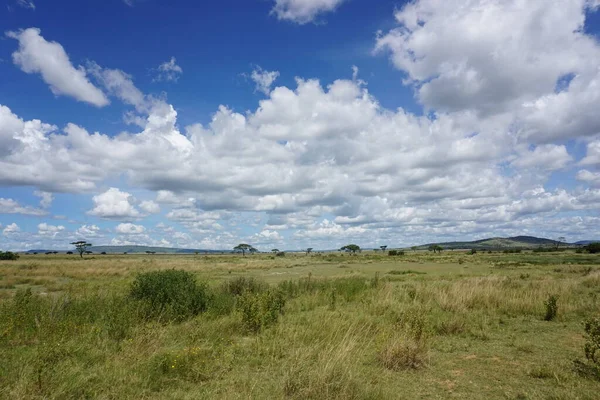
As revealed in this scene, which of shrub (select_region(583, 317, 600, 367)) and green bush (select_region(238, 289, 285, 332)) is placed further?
green bush (select_region(238, 289, 285, 332))

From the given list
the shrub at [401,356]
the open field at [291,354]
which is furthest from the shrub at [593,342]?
the shrub at [401,356]

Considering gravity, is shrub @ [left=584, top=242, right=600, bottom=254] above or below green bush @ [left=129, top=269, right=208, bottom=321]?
above

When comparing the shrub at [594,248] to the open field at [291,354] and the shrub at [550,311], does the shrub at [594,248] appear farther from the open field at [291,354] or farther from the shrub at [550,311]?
the shrub at [550,311]

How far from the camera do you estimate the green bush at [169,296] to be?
1130 centimetres

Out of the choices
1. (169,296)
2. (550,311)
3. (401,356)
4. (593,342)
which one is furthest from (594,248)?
(169,296)

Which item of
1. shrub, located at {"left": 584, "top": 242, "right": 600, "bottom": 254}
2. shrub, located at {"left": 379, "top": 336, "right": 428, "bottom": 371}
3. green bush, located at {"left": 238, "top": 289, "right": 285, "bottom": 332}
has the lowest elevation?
shrub, located at {"left": 379, "top": 336, "right": 428, "bottom": 371}

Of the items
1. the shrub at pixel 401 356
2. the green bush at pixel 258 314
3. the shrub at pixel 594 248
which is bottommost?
the shrub at pixel 401 356

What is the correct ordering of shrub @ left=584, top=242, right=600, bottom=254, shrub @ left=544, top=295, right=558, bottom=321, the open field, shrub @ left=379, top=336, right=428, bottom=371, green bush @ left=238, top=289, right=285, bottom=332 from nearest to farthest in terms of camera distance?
the open field
shrub @ left=379, top=336, right=428, bottom=371
green bush @ left=238, top=289, right=285, bottom=332
shrub @ left=544, top=295, right=558, bottom=321
shrub @ left=584, top=242, right=600, bottom=254

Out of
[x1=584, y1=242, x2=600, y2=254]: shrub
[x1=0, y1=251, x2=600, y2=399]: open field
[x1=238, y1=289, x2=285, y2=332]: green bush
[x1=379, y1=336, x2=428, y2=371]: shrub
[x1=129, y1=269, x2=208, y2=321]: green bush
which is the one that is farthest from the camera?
[x1=584, y1=242, x2=600, y2=254]: shrub

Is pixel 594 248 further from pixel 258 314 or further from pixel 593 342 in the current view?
pixel 258 314

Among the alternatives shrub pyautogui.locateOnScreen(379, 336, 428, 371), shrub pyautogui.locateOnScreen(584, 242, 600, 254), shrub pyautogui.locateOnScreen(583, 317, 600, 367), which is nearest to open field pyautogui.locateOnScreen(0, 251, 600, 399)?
shrub pyautogui.locateOnScreen(379, 336, 428, 371)

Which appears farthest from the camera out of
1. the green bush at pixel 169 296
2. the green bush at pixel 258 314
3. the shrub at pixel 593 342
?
the green bush at pixel 169 296

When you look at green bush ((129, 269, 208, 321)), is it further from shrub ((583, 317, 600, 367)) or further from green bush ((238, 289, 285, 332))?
shrub ((583, 317, 600, 367))

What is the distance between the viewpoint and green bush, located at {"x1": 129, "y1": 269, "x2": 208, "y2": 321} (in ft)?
37.1
